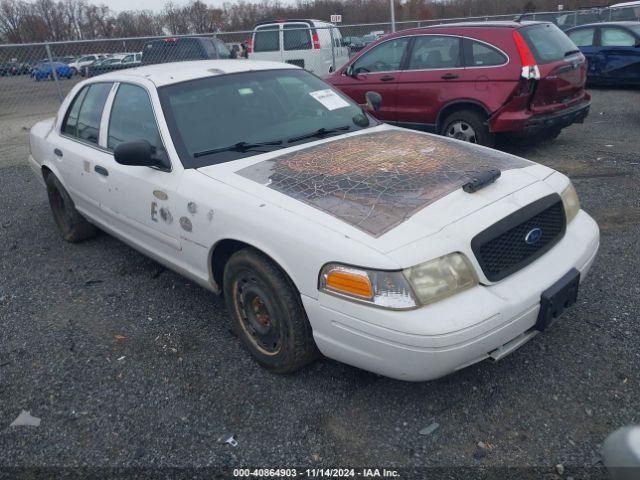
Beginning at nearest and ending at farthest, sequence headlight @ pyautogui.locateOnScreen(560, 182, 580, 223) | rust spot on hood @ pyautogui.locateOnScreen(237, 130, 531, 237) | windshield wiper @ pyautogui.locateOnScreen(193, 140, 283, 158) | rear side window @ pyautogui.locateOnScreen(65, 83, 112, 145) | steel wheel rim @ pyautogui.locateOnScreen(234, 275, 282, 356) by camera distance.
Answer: rust spot on hood @ pyautogui.locateOnScreen(237, 130, 531, 237)
steel wheel rim @ pyautogui.locateOnScreen(234, 275, 282, 356)
headlight @ pyautogui.locateOnScreen(560, 182, 580, 223)
windshield wiper @ pyautogui.locateOnScreen(193, 140, 283, 158)
rear side window @ pyautogui.locateOnScreen(65, 83, 112, 145)

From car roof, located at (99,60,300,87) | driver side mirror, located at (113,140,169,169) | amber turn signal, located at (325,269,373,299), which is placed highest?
car roof, located at (99,60,300,87)

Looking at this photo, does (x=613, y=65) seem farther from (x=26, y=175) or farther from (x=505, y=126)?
(x=26, y=175)

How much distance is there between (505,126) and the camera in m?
6.35

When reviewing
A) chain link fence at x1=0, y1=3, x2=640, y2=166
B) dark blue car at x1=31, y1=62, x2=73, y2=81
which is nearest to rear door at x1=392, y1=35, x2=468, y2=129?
chain link fence at x1=0, y1=3, x2=640, y2=166

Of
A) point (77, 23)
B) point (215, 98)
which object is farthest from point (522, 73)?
point (77, 23)

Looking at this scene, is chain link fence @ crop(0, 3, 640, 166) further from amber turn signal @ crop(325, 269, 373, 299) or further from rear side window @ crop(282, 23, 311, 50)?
amber turn signal @ crop(325, 269, 373, 299)

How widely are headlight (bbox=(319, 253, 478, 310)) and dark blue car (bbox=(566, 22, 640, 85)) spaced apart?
1136 centimetres

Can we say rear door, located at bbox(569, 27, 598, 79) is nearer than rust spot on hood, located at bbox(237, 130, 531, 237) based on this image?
No

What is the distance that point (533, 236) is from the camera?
2.71 meters

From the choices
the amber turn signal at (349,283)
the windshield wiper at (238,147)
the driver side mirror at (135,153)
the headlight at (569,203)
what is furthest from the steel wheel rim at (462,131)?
the amber turn signal at (349,283)

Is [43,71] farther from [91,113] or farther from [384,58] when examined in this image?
[91,113]

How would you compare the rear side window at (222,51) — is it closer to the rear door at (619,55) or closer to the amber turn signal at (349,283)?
the rear door at (619,55)

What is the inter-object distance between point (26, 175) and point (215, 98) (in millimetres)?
5853

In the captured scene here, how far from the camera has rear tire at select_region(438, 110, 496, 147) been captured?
661 centimetres
